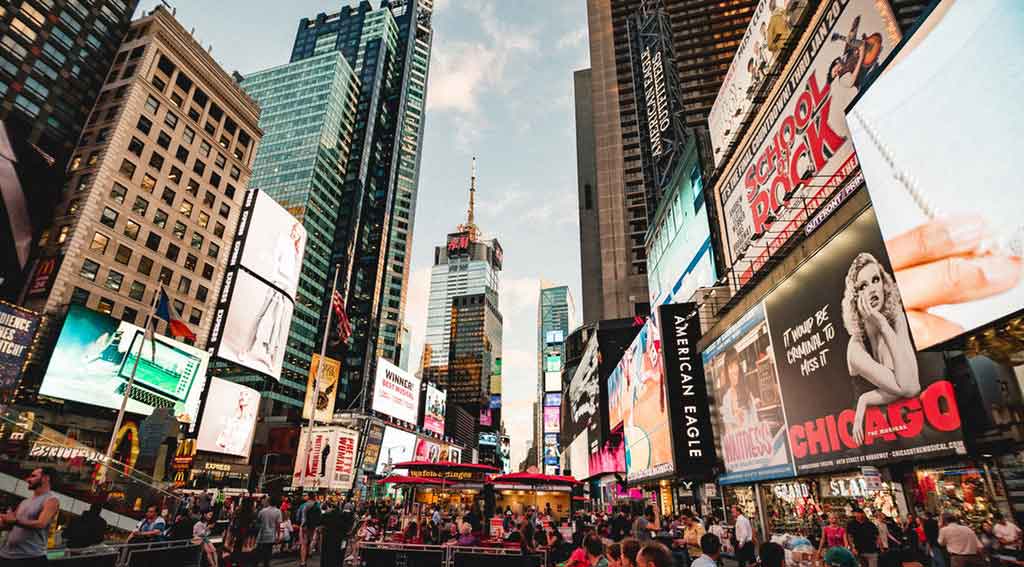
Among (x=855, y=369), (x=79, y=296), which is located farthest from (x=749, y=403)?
(x=79, y=296)

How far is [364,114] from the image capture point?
123m

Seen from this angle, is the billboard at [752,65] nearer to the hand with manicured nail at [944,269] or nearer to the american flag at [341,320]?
the hand with manicured nail at [944,269]

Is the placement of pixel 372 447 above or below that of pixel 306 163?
below

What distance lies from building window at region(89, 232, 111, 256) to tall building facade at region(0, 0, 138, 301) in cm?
312

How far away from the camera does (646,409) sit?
28.5 meters

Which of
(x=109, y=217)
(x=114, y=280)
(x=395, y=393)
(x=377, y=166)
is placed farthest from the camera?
(x=377, y=166)

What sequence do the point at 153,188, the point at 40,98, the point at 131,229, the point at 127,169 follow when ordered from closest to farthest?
the point at 131,229 → the point at 127,169 → the point at 153,188 → the point at 40,98

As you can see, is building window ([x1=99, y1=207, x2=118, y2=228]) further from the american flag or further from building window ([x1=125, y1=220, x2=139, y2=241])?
the american flag

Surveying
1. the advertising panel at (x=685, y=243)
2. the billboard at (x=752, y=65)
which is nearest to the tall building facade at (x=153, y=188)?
the advertising panel at (x=685, y=243)

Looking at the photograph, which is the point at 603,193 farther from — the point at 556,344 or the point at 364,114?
the point at 364,114

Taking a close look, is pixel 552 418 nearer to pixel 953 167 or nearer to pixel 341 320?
pixel 341 320

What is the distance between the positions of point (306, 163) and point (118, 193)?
60.5 m

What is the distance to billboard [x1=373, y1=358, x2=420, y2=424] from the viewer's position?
6316 centimetres

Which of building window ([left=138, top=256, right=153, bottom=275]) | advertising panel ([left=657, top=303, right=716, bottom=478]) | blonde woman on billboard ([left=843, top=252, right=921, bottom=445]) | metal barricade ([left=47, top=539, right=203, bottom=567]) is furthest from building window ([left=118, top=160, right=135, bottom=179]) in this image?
blonde woman on billboard ([left=843, top=252, right=921, bottom=445])
